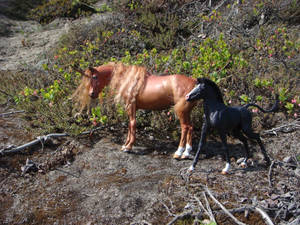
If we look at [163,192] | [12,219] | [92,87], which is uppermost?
[92,87]

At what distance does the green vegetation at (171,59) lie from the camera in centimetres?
419

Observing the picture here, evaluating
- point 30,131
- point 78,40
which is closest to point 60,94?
point 30,131

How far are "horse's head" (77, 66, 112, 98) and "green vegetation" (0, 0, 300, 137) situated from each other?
0.27 m

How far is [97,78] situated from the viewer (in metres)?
3.37

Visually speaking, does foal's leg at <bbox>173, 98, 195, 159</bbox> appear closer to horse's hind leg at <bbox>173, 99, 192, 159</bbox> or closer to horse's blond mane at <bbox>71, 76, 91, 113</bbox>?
horse's hind leg at <bbox>173, 99, 192, 159</bbox>

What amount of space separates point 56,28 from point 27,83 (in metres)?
4.37

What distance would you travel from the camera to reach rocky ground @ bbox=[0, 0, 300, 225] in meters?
2.47

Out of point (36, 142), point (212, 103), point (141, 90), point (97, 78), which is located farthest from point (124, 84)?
point (36, 142)

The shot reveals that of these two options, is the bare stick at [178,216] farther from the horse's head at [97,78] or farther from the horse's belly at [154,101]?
the horse's head at [97,78]

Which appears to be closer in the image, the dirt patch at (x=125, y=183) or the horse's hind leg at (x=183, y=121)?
the dirt patch at (x=125, y=183)

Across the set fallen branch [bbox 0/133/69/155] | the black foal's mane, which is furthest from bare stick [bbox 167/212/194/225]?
fallen branch [bbox 0/133/69/155]

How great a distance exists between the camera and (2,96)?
5.24 m

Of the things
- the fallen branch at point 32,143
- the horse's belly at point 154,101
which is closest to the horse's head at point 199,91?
the horse's belly at point 154,101

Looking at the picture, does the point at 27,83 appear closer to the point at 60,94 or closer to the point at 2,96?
the point at 2,96
